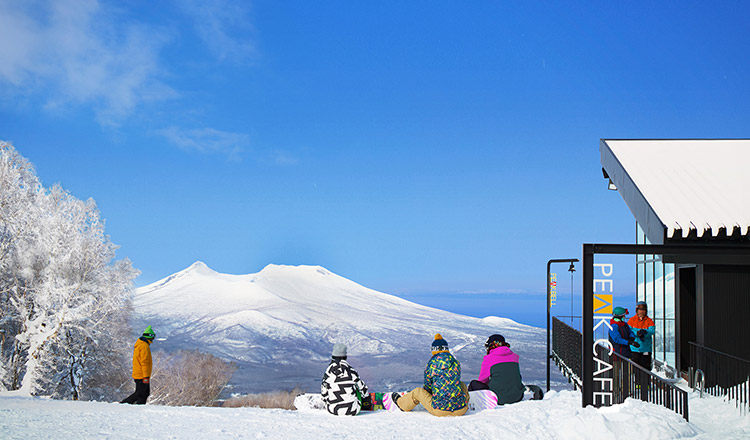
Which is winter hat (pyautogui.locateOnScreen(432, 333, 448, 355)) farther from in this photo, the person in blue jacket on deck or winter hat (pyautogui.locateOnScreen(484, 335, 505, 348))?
the person in blue jacket on deck

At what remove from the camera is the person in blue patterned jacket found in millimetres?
7527

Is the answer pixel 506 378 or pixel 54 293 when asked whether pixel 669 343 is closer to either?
pixel 506 378

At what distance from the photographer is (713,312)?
36.4 feet

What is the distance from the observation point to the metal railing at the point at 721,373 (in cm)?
891

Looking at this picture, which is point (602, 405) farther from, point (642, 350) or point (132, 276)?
point (132, 276)

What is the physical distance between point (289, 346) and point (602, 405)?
5333 cm

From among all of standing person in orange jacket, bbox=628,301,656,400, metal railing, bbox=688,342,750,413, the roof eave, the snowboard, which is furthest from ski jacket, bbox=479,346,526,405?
the roof eave

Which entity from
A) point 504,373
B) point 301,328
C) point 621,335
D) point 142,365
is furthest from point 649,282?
point 301,328

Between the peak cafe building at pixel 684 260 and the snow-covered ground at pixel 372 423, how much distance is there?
0.69 m

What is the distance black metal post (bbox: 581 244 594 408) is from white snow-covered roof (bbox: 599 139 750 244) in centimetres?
268

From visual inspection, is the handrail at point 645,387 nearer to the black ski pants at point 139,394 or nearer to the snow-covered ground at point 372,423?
the snow-covered ground at point 372,423

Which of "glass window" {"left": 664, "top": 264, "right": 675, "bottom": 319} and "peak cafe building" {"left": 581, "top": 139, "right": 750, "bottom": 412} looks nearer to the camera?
"peak cafe building" {"left": 581, "top": 139, "right": 750, "bottom": 412}

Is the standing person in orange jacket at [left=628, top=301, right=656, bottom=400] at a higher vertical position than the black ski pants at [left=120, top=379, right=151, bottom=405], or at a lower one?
higher

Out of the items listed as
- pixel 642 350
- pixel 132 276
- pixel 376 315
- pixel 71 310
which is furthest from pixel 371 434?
pixel 376 315
